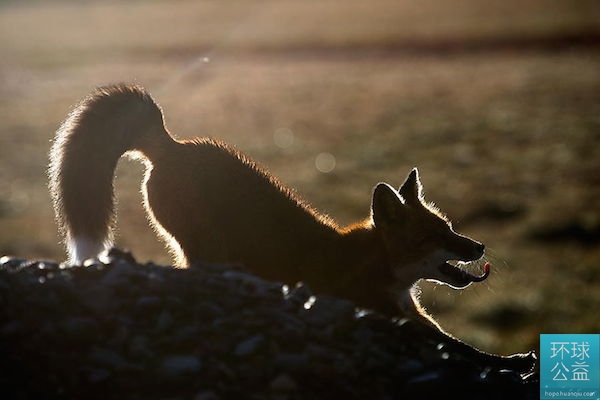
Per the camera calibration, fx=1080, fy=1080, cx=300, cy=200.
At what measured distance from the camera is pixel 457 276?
11.7m

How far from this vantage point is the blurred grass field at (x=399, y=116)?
37938 millimetres

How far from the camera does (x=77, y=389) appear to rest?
7.92 metres

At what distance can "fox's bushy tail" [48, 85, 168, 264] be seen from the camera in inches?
446

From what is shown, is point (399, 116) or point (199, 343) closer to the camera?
point (199, 343)

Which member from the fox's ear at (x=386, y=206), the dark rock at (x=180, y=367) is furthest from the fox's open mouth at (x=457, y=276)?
the dark rock at (x=180, y=367)

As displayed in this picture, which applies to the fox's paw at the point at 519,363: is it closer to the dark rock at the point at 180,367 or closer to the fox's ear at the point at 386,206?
the fox's ear at the point at 386,206

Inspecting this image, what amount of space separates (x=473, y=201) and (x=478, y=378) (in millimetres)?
36303

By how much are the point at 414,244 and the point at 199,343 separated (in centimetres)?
399

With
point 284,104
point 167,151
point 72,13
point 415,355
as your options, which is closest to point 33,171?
point 284,104

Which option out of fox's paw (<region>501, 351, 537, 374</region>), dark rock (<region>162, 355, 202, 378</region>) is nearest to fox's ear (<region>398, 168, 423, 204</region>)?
fox's paw (<region>501, 351, 537, 374</region>)

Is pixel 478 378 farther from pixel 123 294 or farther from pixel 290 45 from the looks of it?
pixel 290 45

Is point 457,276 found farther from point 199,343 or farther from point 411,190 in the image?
point 199,343

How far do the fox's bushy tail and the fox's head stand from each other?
2.69 meters

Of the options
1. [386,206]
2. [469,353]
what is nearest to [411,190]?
[386,206]
